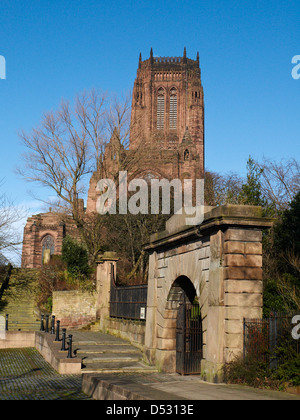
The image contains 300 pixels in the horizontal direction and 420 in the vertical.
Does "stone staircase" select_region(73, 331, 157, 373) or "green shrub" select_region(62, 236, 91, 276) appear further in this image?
"green shrub" select_region(62, 236, 91, 276)

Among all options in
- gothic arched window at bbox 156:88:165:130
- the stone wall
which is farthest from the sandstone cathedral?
the stone wall

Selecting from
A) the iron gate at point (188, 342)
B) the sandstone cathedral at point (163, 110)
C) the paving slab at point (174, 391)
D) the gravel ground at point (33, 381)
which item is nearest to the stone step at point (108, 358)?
the gravel ground at point (33, 381)

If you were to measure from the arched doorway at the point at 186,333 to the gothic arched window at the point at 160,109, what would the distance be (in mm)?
66753

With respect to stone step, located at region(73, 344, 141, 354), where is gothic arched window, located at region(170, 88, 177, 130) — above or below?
above

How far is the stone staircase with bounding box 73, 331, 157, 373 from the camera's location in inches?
485

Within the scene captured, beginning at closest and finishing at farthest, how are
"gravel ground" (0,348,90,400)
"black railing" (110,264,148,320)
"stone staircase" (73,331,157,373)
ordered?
"gravel ground" (0,348,90,400) → "stone staircase" (73,331,157,373) → "black railing" (110,264,148,320)

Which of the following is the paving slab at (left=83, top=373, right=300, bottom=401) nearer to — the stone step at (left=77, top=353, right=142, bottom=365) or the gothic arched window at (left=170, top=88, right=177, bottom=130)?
the stone step at (left=77, top=353, right=142, bottom=365)

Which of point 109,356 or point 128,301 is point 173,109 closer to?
point 128,301

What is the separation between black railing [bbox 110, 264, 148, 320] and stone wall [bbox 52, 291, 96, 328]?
7.92 feet

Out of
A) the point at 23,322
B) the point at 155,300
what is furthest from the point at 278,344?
the point at 23,322

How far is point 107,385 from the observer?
798cm

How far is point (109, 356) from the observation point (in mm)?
14062

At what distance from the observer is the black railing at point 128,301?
16416 mm

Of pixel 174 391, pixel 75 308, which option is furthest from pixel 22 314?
pixel 174 391
